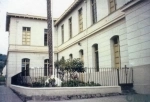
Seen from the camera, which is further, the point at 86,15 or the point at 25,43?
the point at 25,43

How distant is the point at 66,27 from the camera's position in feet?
74.3

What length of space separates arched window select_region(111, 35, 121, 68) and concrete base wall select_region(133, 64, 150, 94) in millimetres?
2377

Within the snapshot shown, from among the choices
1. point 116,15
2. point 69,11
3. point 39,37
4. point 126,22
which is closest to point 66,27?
point 69,11

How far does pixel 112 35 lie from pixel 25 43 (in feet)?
46.9

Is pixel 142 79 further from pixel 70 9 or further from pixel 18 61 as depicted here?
pixel 18 61

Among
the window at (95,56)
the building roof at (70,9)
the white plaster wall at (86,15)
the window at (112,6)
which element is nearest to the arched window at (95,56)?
the window at (95,56)

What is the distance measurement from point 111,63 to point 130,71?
95.7 inches

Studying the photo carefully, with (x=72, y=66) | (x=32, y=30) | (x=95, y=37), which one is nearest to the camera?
(x=72, y=66)

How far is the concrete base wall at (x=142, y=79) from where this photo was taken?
957 centimetres

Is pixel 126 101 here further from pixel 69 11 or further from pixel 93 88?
pixel 69 11

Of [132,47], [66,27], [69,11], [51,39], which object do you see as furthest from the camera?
[66,27]

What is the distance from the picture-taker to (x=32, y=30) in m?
24.8

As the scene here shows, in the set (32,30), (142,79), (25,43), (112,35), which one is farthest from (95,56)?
(32,30)

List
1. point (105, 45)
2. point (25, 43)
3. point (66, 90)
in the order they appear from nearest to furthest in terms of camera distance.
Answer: point (66, 90) → point (105, 45) → point (25, 43)
